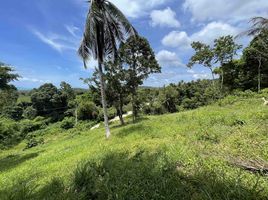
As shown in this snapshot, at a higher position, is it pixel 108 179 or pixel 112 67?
pixel 112 67

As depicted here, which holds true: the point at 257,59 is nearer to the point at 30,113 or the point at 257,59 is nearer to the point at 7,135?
the point at 7,135

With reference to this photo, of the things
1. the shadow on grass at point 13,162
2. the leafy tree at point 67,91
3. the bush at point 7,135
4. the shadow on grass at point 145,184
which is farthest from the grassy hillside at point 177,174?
the leafy tree at point 67,91

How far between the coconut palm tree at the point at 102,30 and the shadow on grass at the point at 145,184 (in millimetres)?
8479

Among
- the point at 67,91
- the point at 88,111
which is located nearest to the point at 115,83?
the point at 88,111

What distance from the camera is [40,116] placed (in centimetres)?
6159

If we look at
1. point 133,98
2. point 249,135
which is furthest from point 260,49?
point 249,135

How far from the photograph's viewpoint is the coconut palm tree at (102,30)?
13961 millimetres

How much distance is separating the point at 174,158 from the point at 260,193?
2632 mm

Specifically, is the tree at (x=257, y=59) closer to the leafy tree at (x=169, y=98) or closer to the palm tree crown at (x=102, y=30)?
the leafy tree at (x=169, y=98)

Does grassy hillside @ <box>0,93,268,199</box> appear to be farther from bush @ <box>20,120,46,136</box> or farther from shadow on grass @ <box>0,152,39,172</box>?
bush @ <box>20,120,46,136</box>

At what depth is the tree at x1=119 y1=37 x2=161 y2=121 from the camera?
2158 cm

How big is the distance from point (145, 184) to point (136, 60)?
17643 mm

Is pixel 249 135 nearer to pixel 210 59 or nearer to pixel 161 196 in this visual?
pixel 161 196

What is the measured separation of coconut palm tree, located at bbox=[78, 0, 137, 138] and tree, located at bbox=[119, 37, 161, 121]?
251 inches
